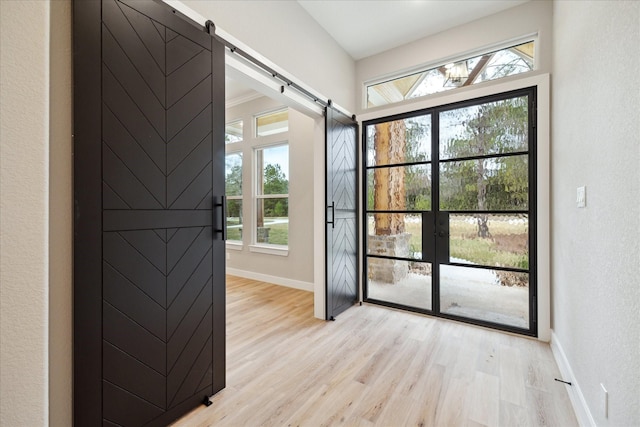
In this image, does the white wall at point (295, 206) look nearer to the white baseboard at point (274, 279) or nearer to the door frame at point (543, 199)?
the white baseboard at point (274, 279)

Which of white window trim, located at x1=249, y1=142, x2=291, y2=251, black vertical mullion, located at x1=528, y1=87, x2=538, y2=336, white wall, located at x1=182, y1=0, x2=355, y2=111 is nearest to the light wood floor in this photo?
black vertical mullion, located at x1=528, y1=87, x2=538, y2=336

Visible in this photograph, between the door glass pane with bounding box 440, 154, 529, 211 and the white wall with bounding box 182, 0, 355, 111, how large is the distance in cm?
156

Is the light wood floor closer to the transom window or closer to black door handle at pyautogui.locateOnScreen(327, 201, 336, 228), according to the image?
black door handle at pyautogui.locateOnScreen(327, 201, 336, 228)

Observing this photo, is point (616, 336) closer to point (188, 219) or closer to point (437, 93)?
point (188, 219)

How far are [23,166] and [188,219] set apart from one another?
Answer: 725 mm

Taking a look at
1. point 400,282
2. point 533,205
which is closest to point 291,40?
point 533,205

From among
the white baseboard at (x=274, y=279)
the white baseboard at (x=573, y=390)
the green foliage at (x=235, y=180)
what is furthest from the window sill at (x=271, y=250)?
the white baseboard at (x=573, y=390)

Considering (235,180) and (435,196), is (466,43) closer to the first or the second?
(435,196)

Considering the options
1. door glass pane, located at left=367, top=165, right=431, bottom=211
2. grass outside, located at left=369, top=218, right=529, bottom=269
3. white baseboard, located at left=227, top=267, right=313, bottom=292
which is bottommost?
white baseboard, located at left=227, top=267, right=313, bottom=292

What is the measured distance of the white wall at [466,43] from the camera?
2.51 m

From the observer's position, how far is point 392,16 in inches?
109

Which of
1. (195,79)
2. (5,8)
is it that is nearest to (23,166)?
(5,8)

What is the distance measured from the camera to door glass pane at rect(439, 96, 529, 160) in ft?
8.63

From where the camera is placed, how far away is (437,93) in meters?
3.03
